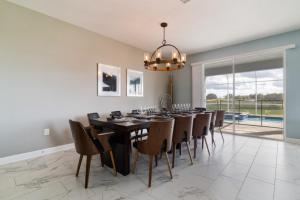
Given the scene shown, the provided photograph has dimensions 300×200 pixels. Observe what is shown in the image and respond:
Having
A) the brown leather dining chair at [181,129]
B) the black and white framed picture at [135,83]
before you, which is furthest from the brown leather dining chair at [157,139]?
the black and white framed picture at [135,83]

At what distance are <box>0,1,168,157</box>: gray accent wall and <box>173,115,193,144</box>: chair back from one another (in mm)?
2342

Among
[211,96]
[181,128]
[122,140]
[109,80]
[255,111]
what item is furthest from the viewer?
[255,111]

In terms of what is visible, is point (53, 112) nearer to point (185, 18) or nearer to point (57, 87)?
point (57, 87)

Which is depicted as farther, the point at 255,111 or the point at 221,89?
the point at 255,111

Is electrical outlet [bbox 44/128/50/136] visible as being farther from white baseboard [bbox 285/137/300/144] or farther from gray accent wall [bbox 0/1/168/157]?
white baseboard [bbox 285/137/300/144]

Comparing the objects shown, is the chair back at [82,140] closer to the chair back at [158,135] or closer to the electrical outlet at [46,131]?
the chair back at [158,135]

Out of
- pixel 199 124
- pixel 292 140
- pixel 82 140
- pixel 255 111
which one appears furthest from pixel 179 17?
pixel 255 111

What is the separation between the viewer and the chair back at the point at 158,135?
199cm

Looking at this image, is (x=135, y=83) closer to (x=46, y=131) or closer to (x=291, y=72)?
(x=46, y=131)

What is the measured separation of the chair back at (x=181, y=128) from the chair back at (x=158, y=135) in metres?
0.39

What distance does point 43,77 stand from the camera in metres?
3.08

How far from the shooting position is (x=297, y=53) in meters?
3.85

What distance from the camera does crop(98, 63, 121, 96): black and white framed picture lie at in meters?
4.00

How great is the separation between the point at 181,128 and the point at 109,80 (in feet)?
8.40
